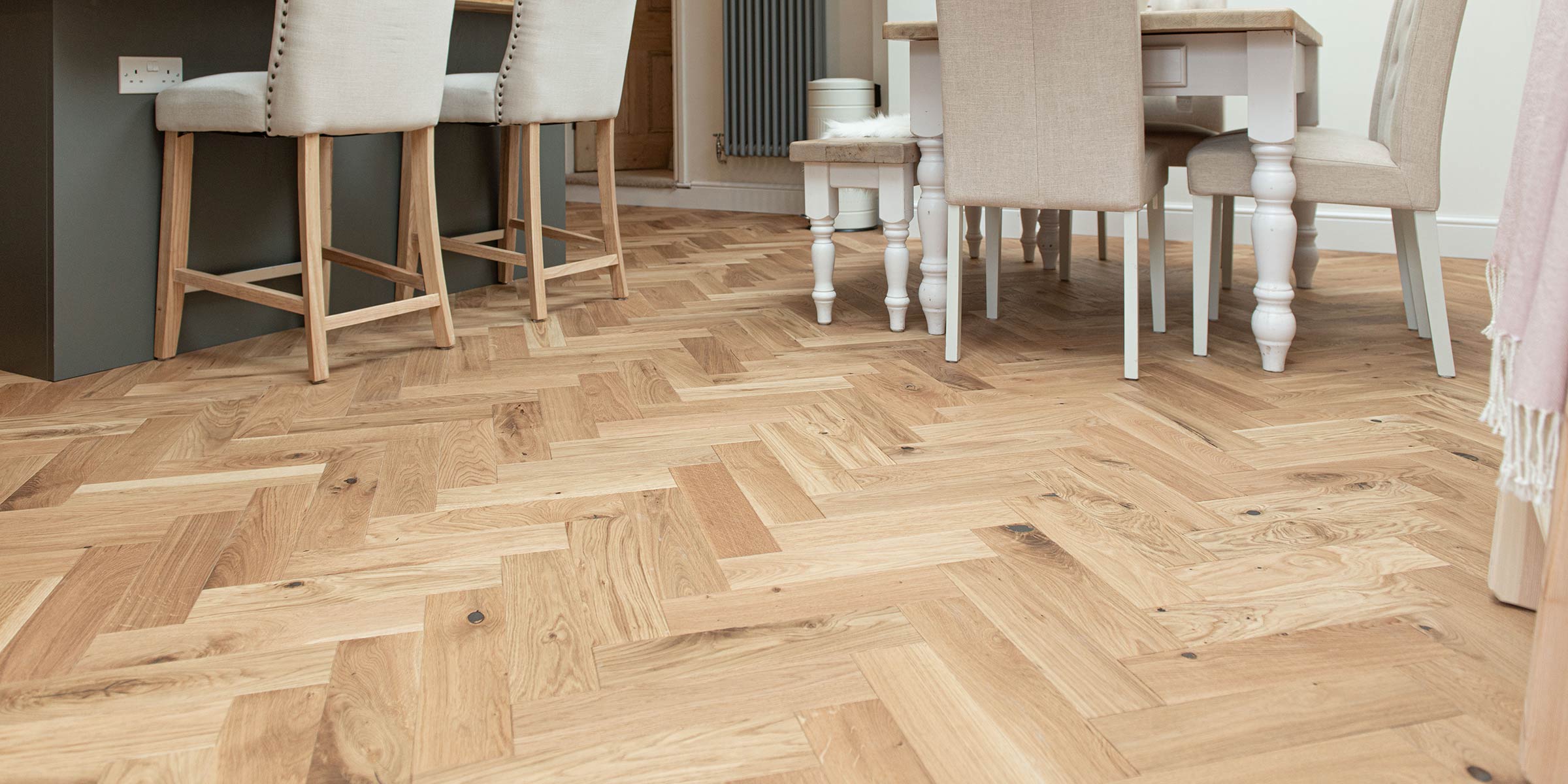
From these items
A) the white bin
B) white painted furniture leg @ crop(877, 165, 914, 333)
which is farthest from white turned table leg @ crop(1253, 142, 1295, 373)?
the white bin

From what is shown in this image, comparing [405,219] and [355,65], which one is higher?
Result: [355,65]

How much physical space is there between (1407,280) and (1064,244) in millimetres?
987

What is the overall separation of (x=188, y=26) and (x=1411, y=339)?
2828 millimetres

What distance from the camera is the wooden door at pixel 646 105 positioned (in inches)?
249

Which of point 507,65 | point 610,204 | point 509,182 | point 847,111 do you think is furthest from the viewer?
point 847,111

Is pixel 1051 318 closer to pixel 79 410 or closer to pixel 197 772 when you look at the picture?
pixel 79 410

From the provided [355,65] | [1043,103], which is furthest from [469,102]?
[1043,103]

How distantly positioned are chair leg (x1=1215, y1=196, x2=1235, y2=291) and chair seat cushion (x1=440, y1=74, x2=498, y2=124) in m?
1.91

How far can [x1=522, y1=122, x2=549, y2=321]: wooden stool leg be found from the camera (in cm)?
293

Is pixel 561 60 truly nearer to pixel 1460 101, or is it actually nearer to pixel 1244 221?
pixel 1244 221

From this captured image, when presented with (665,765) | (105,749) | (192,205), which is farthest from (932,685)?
(192,205)

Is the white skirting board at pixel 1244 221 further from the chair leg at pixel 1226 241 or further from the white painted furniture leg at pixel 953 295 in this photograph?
the white painted furniture leg at pixel 953 295

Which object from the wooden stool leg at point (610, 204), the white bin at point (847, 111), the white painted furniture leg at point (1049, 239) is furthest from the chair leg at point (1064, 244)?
the white bin at point (847, 111)

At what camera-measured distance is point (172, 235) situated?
8.14 ft
